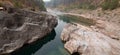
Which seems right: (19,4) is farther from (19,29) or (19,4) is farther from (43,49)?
(43,49)

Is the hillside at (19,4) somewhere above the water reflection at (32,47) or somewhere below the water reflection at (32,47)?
above

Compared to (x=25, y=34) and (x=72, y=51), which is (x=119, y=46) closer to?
(x=72, y=51)

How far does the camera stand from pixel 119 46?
29.5 meters

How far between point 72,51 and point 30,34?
413 inches

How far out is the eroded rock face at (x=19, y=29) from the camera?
28422 mm

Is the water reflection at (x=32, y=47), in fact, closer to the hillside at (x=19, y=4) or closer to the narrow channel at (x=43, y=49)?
the narrow channel at (x=43, y=49)

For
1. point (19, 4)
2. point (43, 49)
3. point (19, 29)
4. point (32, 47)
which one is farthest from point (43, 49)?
point (19, 4)

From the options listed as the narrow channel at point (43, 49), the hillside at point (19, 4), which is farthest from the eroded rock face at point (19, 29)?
the hillside at point (19, 4)

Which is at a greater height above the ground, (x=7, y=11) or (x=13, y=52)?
(x=7, y=11)

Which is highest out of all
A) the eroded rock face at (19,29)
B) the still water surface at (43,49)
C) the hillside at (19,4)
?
the hillside at (19,4)

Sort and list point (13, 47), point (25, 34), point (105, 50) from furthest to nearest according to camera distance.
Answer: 1. point (25, 34)
2. point (13, 47)
3. point (105, 50)

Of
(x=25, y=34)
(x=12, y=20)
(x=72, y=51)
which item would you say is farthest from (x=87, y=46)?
(x=12, y=20)

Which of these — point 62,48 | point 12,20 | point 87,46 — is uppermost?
point 12,20

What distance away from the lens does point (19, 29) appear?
32.1 m
